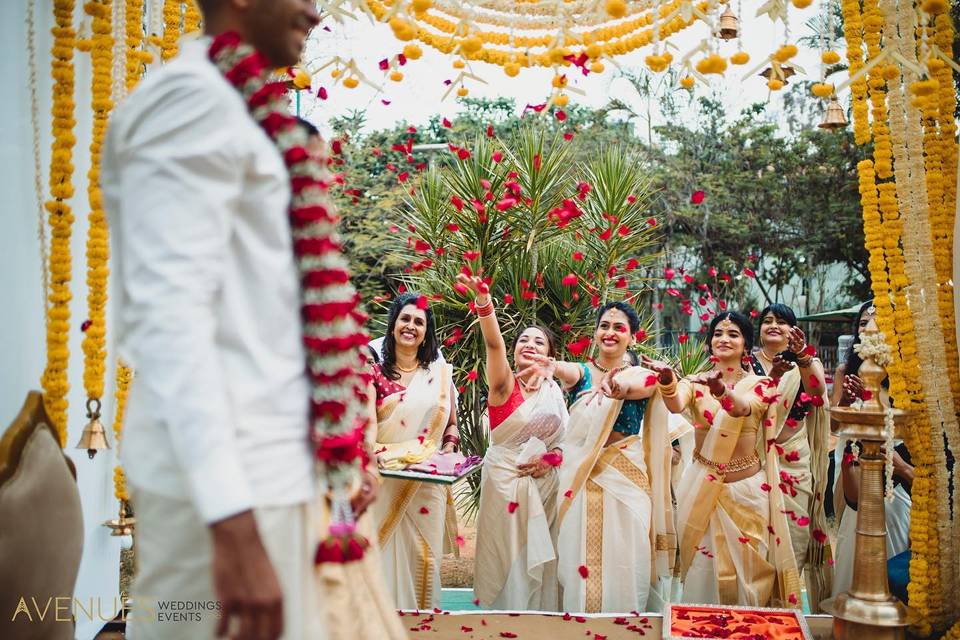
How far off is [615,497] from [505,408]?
770 millimetres

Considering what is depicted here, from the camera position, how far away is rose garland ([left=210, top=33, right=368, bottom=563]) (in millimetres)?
1231

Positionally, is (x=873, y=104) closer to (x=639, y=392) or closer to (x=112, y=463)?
(x=639, y=392)

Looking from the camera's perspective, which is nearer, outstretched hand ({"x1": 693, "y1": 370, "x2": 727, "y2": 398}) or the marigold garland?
the marigold garland

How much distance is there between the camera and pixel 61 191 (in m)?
2.58

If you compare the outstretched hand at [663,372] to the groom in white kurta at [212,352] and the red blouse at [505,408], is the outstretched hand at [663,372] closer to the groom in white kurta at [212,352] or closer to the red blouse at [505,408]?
the red blouse at [505,408]

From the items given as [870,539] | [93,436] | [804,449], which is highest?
[93,436]

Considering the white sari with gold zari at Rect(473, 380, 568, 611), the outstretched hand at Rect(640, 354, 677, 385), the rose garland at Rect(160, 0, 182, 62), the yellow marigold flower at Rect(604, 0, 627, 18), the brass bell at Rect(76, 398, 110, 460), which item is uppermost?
the rose garland at Rect(160, 0, 182, 62)

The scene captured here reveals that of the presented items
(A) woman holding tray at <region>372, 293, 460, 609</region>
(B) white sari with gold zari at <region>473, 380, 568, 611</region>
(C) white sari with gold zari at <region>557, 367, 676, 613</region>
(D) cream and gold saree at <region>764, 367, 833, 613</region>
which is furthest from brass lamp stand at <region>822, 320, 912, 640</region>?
(A) woman holding tray at <region>372, 293, 460, 609</region>

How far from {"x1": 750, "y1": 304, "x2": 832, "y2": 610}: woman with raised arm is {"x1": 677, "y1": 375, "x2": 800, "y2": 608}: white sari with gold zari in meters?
0.23

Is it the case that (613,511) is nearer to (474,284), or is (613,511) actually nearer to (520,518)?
(520,518)

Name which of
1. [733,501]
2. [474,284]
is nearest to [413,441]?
[474,284]

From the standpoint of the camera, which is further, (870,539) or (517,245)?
Answer: (517,245)

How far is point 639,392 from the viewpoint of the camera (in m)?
4.25

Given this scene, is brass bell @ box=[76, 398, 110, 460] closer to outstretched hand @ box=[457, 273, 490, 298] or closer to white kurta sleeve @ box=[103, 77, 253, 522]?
outstretched hand @ box=[457, 273, 490, 298]
